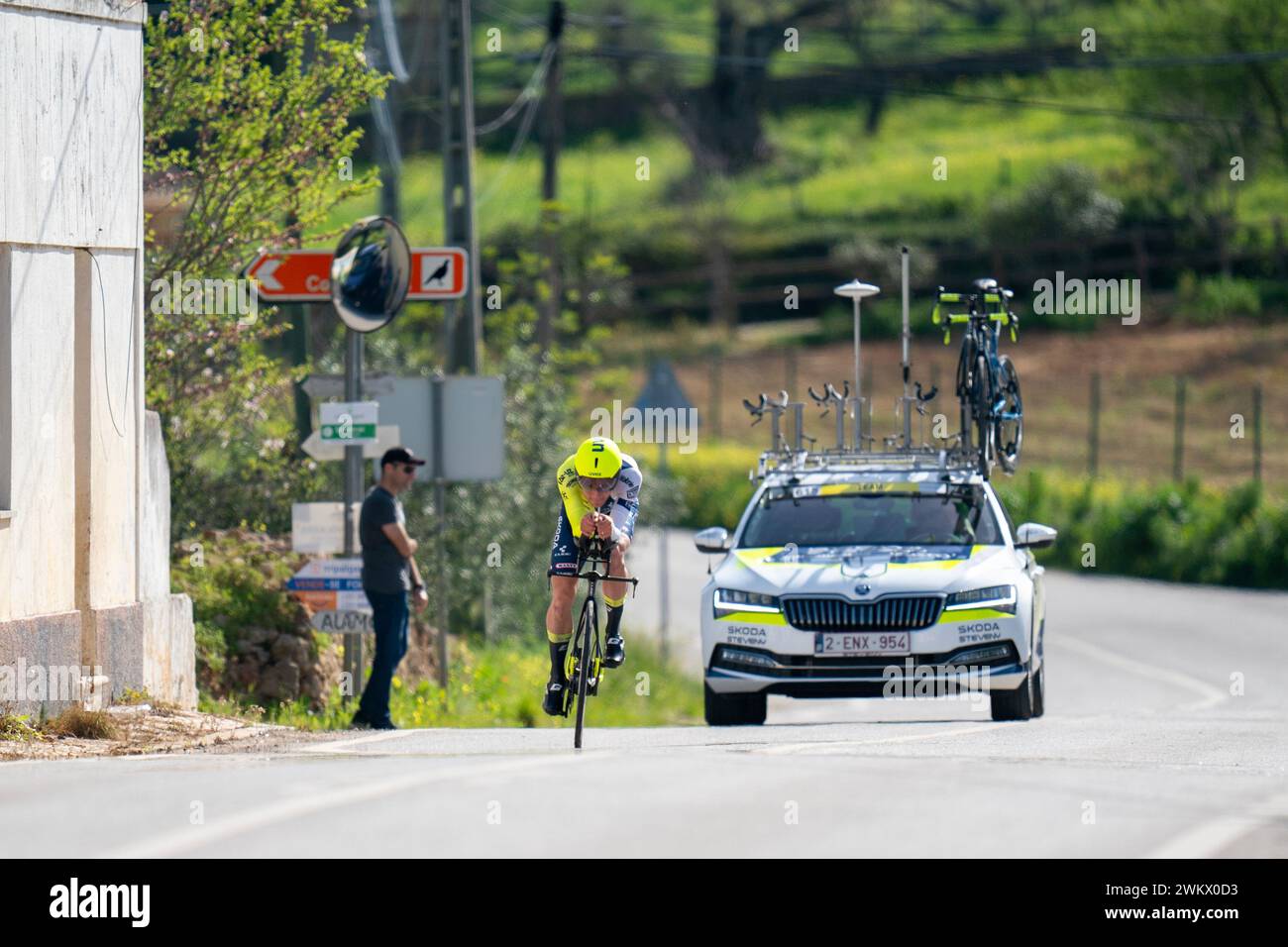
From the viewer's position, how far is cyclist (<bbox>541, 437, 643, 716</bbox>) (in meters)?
12.1

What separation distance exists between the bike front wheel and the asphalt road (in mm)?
4649

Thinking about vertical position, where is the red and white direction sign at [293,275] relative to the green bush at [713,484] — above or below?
above

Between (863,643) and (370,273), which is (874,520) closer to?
(863,643)

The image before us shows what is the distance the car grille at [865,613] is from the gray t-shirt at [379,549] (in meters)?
2.58

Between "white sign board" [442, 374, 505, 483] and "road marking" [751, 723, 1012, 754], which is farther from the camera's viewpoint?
"white sign board" [442, 374, 505, 483]

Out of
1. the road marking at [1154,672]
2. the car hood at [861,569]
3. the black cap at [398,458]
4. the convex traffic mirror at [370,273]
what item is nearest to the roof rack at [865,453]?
the car hood at [861,569]

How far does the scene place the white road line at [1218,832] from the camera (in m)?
7.13

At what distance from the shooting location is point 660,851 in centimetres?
708

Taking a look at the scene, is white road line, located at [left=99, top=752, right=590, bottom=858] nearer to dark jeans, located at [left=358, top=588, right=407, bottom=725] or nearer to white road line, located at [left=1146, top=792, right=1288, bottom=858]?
white road line, located at [left=1146, top=792, right=1288, bottom=858]

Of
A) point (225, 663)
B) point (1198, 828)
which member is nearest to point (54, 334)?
point (225, 663)

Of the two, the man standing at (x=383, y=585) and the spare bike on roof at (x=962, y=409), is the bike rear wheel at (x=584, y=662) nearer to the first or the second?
the man standing at (x=383, y=585)

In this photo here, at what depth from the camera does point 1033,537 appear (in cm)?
1459

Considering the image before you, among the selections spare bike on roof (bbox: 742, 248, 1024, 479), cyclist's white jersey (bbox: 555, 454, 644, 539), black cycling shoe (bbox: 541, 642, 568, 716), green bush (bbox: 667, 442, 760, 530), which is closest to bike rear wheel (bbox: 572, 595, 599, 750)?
black cycling shoe (bbox: 541, 642, 568, 716)

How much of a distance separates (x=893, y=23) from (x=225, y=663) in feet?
274
